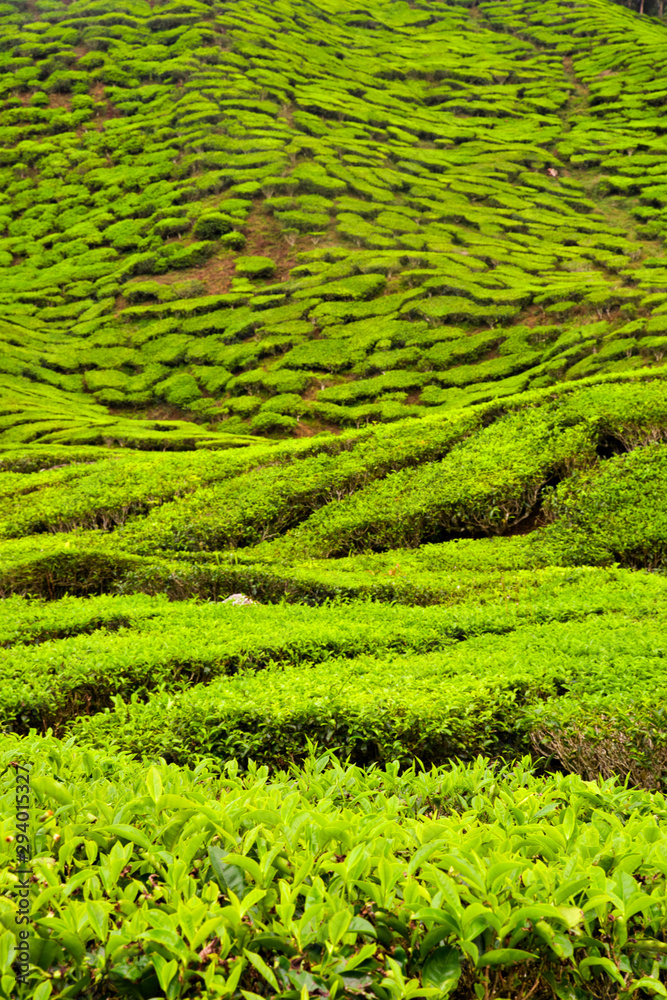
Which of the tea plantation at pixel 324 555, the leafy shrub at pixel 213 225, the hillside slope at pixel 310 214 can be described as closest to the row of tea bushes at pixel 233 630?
the tea plantation at pixel 324 555

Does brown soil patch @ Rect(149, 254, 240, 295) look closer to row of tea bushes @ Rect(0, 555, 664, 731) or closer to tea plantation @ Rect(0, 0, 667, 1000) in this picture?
tea plantation @ Rect(0, 0, 667, 1000)

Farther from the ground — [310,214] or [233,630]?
[310,214]

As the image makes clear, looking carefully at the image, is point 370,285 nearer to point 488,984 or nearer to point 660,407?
point 660,407

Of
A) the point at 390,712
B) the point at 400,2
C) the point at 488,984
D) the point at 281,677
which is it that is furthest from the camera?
the point at 400,2

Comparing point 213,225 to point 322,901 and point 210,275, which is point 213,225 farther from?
point 322,901

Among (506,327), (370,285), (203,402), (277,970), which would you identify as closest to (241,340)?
(203,402)

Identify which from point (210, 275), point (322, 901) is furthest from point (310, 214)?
point (322, 901)

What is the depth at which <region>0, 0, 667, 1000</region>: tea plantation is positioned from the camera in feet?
6.43

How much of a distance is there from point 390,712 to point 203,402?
21.7 meters

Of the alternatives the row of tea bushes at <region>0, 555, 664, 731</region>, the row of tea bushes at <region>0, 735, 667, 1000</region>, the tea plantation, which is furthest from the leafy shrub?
the row of tea bushes at <region>0, 735, 667, 1000</region>

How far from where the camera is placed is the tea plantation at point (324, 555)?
6.43ft

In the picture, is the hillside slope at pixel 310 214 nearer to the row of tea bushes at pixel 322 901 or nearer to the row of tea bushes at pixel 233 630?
the row of tea bushes at pixel 233 630

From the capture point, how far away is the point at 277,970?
180 cm

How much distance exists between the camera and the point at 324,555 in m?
12.0
